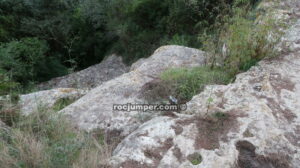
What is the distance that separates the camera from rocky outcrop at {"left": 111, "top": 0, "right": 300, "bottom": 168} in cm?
244

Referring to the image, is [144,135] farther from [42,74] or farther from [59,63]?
[59,63]

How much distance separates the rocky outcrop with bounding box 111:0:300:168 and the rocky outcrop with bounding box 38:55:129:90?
6672 millimetres

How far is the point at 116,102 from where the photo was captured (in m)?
3.92

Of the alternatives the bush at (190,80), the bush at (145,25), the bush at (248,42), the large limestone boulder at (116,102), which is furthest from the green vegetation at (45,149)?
the bush at (145,25)

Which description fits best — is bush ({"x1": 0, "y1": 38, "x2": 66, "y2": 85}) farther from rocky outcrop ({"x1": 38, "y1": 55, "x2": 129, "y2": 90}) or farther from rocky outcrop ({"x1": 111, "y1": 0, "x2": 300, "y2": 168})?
rocky outcrop ({"x1": 111, "y1": 0, "x2": 300, "y2": 168})

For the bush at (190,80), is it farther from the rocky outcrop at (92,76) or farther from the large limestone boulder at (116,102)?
the rocky outcrop at (92,76)

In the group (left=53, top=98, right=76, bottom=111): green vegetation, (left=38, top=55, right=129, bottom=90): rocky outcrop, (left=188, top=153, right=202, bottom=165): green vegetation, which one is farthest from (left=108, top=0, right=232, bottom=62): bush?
(left=188, top=153, right=202, bottom=165): green vegetation

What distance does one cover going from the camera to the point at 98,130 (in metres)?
3.46

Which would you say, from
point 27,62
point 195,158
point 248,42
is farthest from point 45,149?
point 27,62

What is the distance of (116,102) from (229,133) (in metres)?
1.82

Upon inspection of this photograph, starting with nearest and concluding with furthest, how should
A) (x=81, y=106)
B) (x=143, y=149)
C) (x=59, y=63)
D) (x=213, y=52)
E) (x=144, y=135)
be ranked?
(x=143, y=149) → (x=144, y=135) → (x=81, y=106) → (x=213, y=52) → (x=59, y=63)

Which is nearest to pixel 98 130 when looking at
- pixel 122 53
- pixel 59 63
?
pixel 122 53

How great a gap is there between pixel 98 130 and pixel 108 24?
28.4 feet

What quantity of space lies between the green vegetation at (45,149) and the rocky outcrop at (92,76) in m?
6.34
